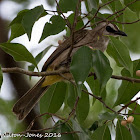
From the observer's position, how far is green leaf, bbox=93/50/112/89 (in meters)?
2.08

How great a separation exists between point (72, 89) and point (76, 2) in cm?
77

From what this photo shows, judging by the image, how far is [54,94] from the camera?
9.50 feet

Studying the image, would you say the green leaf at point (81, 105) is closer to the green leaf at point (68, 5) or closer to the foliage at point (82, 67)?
the foliage at point (82, 67)

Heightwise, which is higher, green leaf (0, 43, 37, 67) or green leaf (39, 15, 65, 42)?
green leaf (39, 15, 65, 42)

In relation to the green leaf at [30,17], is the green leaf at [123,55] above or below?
below

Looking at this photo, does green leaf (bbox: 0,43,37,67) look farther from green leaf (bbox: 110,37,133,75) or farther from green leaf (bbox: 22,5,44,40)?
green leaf (bbox: 110,37,133,75)

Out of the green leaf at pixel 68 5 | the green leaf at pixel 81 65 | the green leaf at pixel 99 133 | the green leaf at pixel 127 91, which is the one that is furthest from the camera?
the green leaf at pixel 127 91

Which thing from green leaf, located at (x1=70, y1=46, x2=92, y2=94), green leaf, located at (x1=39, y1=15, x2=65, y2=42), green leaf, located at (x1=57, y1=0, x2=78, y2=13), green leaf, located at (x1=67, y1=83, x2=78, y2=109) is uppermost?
green leaf, located at (x1=57, y1=0, x2=78, y2=13)

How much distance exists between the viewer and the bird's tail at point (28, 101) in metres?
2.96

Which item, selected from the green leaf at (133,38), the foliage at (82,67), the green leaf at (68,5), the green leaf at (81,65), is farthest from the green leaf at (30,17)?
the green leaf at (133,38)

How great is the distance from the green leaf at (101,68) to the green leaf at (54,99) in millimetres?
799

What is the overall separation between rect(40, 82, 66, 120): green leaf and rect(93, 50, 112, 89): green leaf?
799 millimetres

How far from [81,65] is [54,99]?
857mm

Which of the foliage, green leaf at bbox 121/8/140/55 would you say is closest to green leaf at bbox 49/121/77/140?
the foliage
